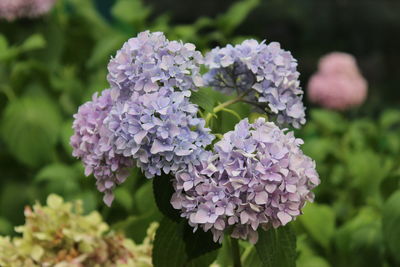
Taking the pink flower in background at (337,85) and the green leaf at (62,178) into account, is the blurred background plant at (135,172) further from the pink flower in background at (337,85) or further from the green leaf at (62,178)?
the pink flower in background at (337,85)

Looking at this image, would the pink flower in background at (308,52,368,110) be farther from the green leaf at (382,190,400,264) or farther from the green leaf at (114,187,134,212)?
the green leaf at (382,190,400,264)

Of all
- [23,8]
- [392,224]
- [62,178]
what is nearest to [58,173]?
[62,178]

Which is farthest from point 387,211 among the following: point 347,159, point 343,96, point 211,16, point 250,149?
point 211,16

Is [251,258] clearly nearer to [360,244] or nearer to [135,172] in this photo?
[360,244]

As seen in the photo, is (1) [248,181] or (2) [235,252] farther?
(2) [235,252]

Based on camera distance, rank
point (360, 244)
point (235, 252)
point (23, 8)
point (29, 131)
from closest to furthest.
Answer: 1. point (235, 252)
2. point (360, 244)
3. point (29, 131)
4. point (23, 8)

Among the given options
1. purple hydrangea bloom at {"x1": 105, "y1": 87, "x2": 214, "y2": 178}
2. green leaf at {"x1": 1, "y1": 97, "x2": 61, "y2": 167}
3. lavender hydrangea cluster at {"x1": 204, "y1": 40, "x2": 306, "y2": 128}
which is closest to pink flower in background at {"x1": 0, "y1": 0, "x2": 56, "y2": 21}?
green leaf at {"x1": 1, "y1": 97, "x2": 61, "y2": 167}

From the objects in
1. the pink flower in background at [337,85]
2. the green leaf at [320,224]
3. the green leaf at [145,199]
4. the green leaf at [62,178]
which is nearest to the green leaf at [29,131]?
the green leaf at [62,178]
